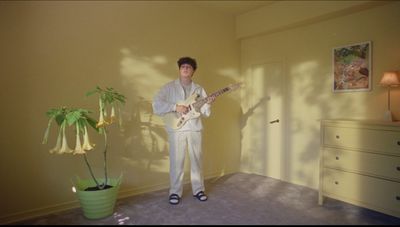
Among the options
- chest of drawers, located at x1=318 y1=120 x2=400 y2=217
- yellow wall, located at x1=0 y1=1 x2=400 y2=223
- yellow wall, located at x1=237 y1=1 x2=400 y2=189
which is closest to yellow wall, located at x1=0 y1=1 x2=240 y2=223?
yellow wall, located at x1=0 y1=1 x2=400 y2=223

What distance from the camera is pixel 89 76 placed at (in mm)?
2980

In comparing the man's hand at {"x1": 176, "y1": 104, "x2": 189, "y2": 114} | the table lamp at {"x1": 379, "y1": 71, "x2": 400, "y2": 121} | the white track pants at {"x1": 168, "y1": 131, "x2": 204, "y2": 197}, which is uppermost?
the table lamp at {"x1": 379, "y1": 71, "x2": 400, "y2": 121}

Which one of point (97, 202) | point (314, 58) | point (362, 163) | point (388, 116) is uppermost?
point (314, 58)

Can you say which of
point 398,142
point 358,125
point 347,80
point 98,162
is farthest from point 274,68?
point 98,162

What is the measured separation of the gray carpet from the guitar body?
804 mm

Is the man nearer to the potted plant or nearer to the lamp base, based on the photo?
the potted plant

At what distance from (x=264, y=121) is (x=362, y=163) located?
1.59 meters

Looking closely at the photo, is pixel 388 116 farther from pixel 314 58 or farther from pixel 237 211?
pixel 237 211

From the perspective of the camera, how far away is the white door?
389 cm

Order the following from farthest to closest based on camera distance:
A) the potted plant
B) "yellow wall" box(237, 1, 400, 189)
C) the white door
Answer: the white door → "yellow wall" box(237, 1, 400, 189) → the potted plant

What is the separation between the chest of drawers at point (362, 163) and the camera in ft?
8.07

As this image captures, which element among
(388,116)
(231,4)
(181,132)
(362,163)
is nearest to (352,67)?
(388,116)

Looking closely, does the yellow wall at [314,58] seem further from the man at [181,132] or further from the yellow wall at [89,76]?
the man at [181,132]

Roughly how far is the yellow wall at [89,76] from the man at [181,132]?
1.47ft
